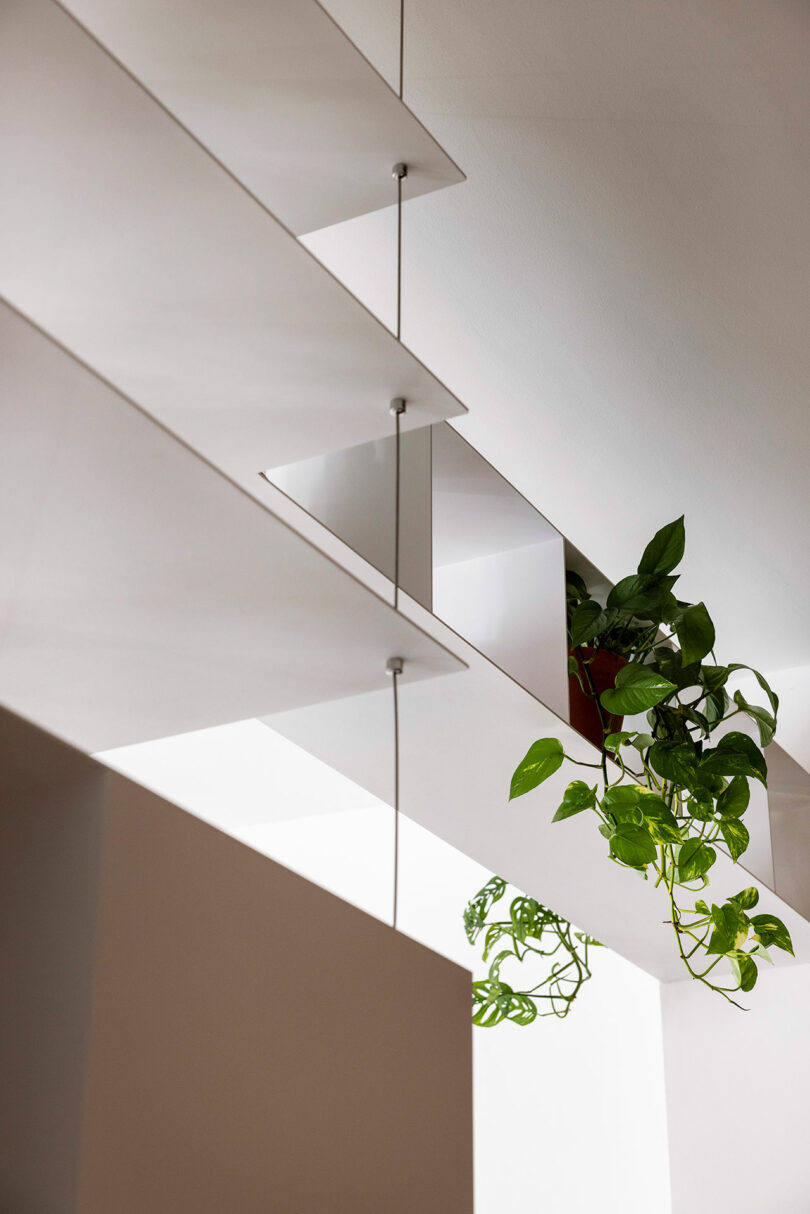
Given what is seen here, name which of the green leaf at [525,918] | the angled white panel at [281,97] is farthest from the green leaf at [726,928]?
the angled white panel at [281,97]

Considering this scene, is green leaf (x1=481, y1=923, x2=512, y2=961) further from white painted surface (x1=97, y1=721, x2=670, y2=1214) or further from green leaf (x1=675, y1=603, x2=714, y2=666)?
green leaf (x1=675, y1=603, x2=714, y2=666)

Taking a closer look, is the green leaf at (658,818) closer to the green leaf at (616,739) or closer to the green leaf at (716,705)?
the green leaf at (616,739)

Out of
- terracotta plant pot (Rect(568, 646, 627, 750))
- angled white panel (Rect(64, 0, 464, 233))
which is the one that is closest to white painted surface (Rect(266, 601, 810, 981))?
terracotta plant pot (Rect(568, 646, 627, 750))

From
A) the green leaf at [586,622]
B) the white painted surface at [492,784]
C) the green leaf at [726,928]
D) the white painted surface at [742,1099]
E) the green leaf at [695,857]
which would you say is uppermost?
the green leaf at [586,622]

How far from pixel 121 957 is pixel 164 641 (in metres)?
0.29

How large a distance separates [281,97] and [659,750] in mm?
1220

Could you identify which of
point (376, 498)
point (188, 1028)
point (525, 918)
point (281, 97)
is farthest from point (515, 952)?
point (188, 1028)

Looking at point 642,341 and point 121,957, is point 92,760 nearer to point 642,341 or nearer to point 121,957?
point 121,957

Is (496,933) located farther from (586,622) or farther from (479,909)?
(586,622)

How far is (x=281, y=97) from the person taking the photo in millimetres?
1305

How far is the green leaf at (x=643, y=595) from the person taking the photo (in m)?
2.13

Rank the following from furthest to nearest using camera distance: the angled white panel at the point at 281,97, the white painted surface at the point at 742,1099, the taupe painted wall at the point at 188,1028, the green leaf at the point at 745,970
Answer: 1. the white painted surface at the point at 742,1099
2. the green leaf at the point at 745,970
3. the angled white panel at the point at 281,97
4. the taupe painted wall at the point at 188,1028

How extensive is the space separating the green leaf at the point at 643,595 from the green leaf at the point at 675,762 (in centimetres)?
21

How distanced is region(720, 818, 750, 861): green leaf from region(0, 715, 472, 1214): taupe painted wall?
3.93 feet
